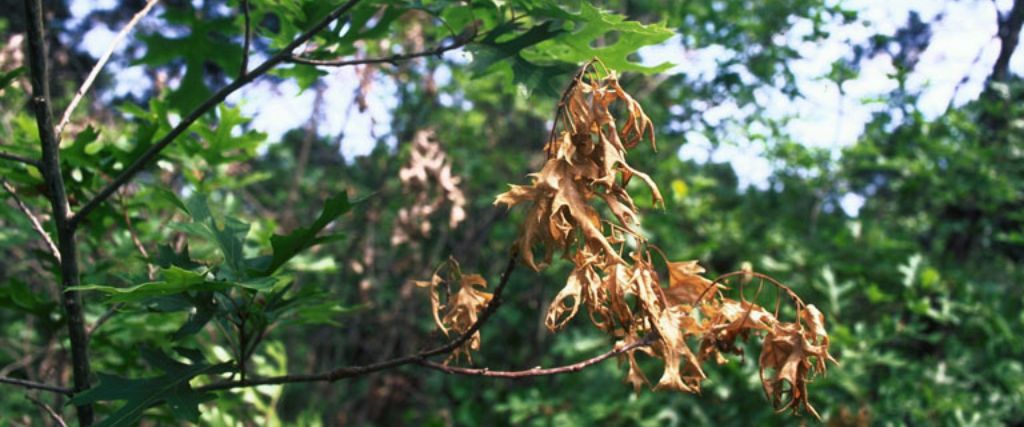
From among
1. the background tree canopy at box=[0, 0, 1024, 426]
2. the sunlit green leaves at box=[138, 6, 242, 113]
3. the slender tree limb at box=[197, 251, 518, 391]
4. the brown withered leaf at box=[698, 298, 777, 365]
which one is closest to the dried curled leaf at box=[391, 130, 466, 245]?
the background tree canopy at box=[0, 0, 1024, 426]

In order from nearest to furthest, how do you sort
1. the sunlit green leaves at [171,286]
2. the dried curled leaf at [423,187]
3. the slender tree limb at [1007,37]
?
the sunlit green leaves at [171,286] < the slender tree limb at [1007,37] < the dried curled leaf at [423,187]

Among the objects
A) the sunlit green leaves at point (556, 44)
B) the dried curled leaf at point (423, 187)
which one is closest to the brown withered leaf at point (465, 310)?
the sunlit green leaves at point (556, 44)

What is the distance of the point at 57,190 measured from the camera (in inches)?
56.5

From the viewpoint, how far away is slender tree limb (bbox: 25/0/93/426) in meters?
1.37

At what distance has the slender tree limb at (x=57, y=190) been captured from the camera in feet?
4.49

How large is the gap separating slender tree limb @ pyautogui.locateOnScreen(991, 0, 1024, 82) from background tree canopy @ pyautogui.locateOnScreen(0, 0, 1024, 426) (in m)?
0.01

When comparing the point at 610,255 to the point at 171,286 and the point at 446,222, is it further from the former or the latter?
A: the point at 446,222

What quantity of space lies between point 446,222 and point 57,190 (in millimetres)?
3470

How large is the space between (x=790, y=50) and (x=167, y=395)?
2930 millimetres

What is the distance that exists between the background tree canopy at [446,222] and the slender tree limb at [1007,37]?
0.01 m

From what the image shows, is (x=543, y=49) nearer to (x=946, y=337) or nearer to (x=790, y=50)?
(x=790, y=50)

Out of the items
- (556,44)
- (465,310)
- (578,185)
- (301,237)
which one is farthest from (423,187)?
(578,185)

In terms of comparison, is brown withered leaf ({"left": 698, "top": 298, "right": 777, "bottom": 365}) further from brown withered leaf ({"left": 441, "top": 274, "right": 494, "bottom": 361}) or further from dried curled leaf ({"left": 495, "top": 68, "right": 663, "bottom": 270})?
brown withered leaf ({"left": 441, "top": 274, "right": 494, "bottom": 361})

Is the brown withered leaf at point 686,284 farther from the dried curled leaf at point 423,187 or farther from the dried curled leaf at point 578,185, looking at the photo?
the dried curled leaf at point 423,187
